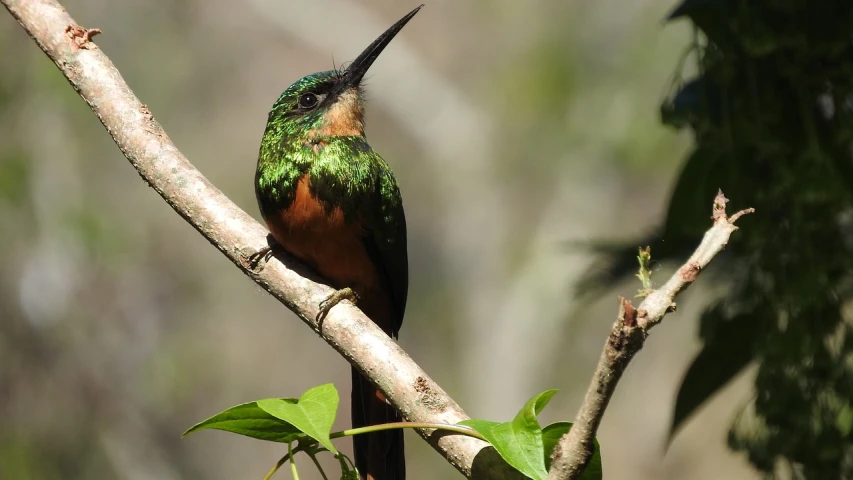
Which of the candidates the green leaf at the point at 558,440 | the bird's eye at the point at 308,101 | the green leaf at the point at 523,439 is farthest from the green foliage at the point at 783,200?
the bird's eye at the point at 308,101

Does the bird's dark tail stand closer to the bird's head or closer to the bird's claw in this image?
the bird's claw

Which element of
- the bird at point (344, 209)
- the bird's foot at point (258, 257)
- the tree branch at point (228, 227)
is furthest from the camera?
the bird at point (344, 209)

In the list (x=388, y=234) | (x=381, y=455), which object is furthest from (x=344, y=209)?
(x=381, y=455)

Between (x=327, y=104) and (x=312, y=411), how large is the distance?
147 cm

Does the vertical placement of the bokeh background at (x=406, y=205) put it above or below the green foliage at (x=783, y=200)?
above

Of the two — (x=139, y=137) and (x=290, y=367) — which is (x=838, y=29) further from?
(x=290, y=367)

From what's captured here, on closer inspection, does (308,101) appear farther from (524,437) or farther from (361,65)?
(524,437)

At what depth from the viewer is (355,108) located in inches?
98.0

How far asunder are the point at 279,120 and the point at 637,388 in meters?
6.83

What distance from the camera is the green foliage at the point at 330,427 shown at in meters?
1.00

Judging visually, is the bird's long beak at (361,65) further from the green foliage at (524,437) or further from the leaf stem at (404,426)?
the green foliage at (524,437)

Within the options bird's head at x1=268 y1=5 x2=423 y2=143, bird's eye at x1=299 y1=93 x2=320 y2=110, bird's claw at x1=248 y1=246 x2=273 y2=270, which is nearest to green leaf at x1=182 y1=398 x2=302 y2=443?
bird's claw at x1=248 y1=246 x2=273 y2=270

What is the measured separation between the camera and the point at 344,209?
6.96ft

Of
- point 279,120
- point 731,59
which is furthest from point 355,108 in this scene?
point 731,59
